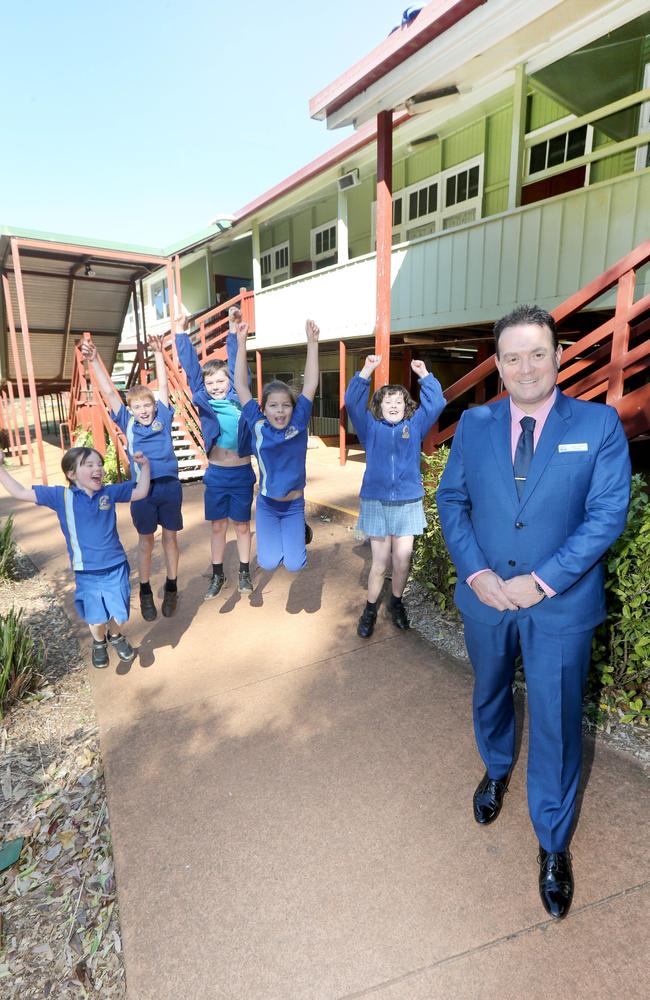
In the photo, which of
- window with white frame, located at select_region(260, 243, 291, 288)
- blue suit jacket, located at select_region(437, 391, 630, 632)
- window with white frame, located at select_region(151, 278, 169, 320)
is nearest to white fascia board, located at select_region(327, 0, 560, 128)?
blue suit jacket, located at select_region(437, 391, 630, 632)

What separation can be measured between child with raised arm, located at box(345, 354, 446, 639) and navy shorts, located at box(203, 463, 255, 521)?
1.06 meters

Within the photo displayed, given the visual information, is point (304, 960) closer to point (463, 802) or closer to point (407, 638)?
point (463, 802)

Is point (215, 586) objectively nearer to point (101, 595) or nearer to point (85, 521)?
point (101, 595)

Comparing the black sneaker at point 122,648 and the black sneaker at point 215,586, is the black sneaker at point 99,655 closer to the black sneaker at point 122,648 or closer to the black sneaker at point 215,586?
the black sneaker at point 122,648

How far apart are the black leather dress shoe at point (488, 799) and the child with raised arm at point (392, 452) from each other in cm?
161

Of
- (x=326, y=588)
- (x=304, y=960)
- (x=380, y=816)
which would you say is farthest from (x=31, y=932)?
(x=326, y=588)

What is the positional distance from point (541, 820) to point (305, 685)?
1.72 metres

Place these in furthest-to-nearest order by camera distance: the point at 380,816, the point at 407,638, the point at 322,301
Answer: the point at 322,301, the point at 407,638, the point at 380,816

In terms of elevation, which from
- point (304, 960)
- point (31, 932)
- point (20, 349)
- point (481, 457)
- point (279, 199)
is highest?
point (279, 199)

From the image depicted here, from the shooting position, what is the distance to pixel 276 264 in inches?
686

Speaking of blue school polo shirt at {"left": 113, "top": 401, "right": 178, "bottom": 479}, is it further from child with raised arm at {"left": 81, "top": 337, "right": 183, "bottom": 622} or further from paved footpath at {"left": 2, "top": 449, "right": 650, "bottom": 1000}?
paved footpath at {"left": 2, "top": 449, "right": 650, "bottom": 1000}

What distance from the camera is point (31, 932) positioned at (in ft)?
7.04

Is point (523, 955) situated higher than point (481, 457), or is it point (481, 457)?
point (481, 457)

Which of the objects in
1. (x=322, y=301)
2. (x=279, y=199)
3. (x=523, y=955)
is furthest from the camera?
(x=279, y=199)
